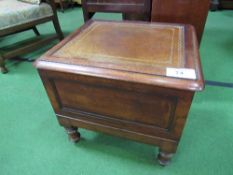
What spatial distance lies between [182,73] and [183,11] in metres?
0.68

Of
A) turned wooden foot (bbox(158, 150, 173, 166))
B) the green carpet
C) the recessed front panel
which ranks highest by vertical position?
the recessed front panel

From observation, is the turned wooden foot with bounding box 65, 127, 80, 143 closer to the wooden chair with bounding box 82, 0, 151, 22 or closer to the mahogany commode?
the mahogany commode

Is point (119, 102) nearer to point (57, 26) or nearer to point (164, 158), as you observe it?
point (164, 158)

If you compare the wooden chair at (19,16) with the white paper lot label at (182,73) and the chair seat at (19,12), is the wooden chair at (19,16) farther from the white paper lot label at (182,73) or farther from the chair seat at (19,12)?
the white paper lot label at (182,73)

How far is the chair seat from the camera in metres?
1.60

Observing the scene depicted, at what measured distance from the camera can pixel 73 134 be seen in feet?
3.33

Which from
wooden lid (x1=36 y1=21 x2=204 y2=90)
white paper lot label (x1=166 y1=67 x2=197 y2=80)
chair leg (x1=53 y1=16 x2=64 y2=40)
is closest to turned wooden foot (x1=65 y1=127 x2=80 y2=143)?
wooden lid (x1=36 y1=21 x2=204 y2=90)

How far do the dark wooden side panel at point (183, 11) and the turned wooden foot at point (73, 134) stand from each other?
0.92 meters

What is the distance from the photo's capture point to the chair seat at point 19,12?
1.60m

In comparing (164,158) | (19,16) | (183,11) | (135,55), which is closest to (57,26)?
(19,16)

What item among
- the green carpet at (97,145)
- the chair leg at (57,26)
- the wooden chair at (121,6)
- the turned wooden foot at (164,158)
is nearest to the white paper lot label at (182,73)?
the turned wooden foot at (164,158)

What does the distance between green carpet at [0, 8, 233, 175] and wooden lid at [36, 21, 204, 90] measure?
0.57m

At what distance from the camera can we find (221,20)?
261 centimetres

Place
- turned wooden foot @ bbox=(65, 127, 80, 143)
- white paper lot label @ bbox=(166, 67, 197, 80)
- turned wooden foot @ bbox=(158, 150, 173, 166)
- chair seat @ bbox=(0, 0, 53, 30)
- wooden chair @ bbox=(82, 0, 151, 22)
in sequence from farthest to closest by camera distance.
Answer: chair seat @ bbox=(0, 0, 53, 30) < wooden chair @ bbox=(82, 0, 151, 22) < turned wooden foot @ bbox=(65, 127, 80, 143) < turned wooden foot @ bbox=(158, 150, 173, 166) < white paper lot label @ bbox=(166, 67, 197, 80)
